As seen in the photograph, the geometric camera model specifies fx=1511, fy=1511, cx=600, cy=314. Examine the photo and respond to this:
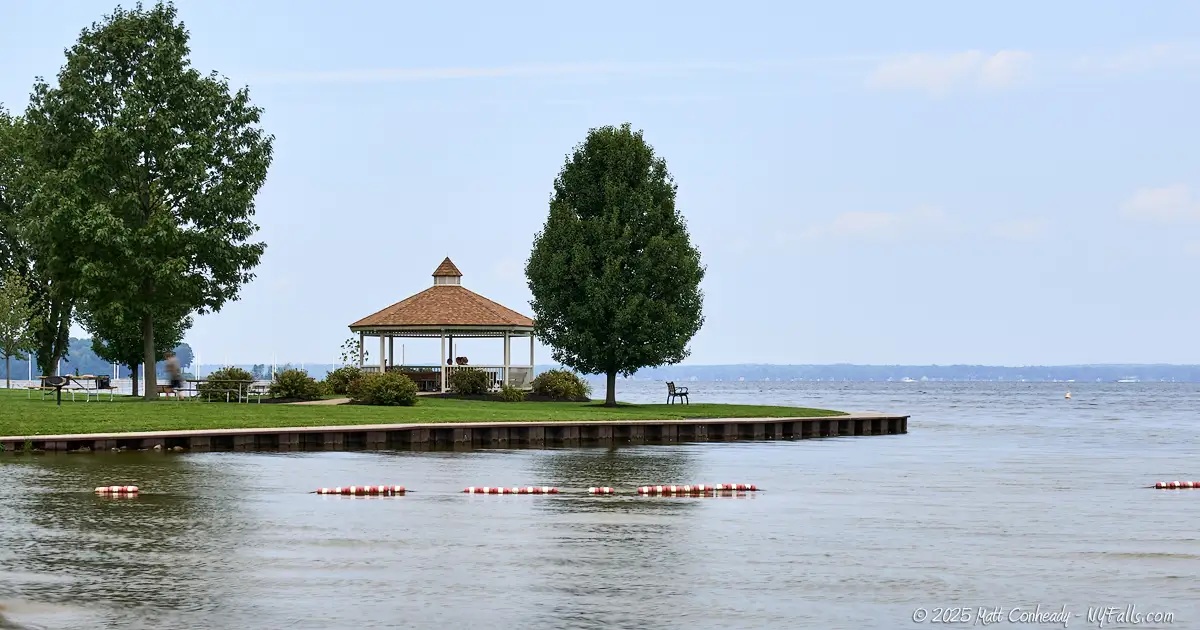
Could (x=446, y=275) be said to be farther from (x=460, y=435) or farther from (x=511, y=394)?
(x=460, y=435)

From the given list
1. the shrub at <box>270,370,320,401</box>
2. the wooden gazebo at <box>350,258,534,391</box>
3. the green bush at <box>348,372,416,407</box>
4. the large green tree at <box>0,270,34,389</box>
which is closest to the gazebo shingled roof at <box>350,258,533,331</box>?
the wooden gazebo at <box>350,258,534,391</box>

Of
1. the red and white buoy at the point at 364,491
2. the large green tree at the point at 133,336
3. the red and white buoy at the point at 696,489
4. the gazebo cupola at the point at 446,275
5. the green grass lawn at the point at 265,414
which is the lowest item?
the red and white buoy at the point at 696,489

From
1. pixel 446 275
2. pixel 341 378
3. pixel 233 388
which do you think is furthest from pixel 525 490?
pixel 446 275

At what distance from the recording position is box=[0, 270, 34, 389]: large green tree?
6645cm

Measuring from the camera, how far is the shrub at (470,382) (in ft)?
194

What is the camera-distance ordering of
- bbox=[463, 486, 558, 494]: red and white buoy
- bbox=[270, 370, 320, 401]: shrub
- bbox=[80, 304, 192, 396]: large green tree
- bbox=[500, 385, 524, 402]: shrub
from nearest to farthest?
1. bbox=[463, 486, 558, 494]: red and white buoy
2. bbox=[270, 370, 320, 401]: shrub
3. bbox=[80, 304, 192, 396]: large green tree
4. bbox=[500, 385, 524, 402]: shrub

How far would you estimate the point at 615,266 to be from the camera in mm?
55656

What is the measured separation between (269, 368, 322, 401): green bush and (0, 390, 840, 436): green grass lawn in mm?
2914

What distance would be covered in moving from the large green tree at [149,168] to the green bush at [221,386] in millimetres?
1842

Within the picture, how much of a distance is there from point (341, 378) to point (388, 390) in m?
7.77

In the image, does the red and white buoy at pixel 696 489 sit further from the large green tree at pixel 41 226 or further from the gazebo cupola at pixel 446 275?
the gazebo cupola at pixel 446 275

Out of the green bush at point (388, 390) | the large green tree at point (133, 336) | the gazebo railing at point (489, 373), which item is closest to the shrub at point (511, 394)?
the gazebo railing at point (489, 373)

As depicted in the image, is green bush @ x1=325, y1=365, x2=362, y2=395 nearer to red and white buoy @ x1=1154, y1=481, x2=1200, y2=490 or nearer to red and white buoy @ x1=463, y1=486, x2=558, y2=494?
red and white buoy @ x1=463, y1=486, x2=558, y2=494

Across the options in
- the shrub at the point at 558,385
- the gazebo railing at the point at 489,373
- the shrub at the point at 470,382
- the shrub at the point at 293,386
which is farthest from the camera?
the shrub at the point at 558,385
